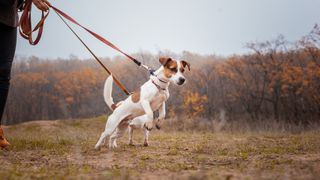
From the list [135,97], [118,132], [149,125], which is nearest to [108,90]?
[135,97]

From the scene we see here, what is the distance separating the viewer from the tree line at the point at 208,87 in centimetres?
4147

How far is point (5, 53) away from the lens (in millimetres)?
5492

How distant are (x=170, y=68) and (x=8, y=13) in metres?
2.78

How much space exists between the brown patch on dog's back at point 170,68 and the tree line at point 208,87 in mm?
27368

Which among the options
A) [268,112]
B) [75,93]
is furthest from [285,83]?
[75,93]

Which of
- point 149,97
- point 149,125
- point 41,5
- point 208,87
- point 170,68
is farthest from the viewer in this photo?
point 208,87

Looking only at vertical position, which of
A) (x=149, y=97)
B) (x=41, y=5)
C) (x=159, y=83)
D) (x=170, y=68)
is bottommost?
(x=149, y=97)

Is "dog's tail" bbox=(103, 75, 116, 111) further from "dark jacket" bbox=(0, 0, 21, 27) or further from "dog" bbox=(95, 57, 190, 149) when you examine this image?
"dark jacket" bbox=(0, 0, 21, 27)

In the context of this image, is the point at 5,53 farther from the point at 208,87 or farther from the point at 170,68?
the point at 208,87

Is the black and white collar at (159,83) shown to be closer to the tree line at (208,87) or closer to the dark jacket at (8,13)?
the dark jacket at (8,13)

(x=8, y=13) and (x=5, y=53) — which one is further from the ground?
(x=8, y=13)

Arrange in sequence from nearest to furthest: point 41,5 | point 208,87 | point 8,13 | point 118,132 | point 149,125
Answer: point 8,13 < point 41,5 < point 149,125 < point 118,132 < point 208,87

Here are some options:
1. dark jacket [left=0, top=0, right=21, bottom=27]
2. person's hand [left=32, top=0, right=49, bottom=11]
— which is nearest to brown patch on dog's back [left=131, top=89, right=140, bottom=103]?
person's hand [left=32, top=0, right=49, bottom=11]

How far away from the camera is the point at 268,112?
44.2m
